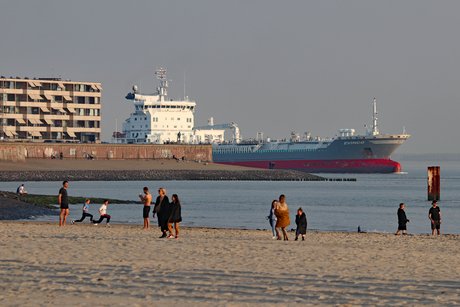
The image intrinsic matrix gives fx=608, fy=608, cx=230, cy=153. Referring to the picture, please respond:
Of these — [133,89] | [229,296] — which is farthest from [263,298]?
[133,89]

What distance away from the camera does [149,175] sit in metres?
76.1

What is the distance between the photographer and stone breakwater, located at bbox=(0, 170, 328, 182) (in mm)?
66875

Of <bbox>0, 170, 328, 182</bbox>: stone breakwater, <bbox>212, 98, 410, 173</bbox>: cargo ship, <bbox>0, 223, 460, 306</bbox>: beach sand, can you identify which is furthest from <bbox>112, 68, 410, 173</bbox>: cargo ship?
<bbox>0, 223, 460, 306</bbox>: beach sand

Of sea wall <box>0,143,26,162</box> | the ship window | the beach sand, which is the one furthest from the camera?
the ship window

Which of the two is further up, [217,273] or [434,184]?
[434,184]

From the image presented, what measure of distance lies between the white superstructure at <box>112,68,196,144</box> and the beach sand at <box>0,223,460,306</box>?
298 ft

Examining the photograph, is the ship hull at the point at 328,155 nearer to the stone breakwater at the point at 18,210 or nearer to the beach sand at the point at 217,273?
the stone breakwater at the point at 18,210

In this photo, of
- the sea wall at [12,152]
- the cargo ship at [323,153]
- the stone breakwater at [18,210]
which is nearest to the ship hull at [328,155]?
the cargo ship at [323,153]

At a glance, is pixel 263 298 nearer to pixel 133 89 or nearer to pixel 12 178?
pixel 12 178

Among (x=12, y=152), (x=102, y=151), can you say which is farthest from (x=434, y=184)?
(x=102, y=151)

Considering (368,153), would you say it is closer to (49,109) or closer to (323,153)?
(323,153)

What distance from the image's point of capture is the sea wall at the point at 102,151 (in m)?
77.9

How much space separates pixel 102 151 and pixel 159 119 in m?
21.1

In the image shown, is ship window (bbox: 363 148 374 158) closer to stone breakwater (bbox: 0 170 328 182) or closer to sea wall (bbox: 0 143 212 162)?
stone breakwater (bbox: 0 170 328 182)
